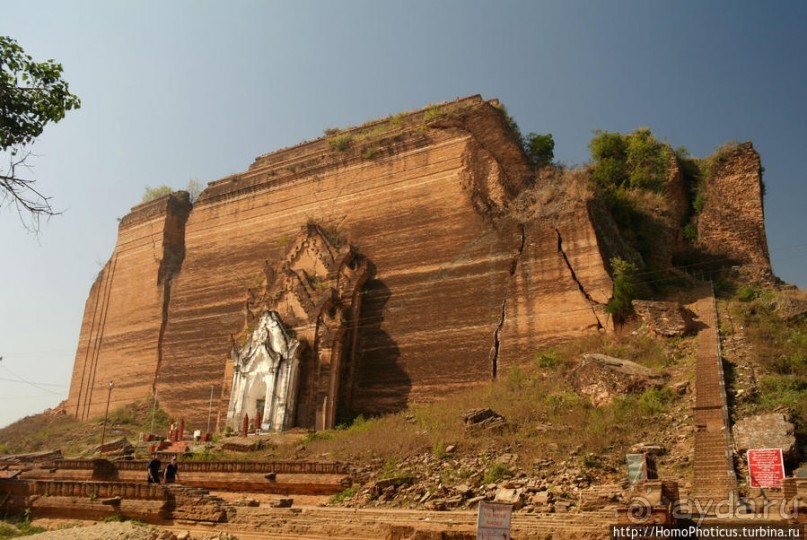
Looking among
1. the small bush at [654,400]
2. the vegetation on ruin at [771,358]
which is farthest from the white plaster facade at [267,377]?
the vegetation on ruin at [771,358]

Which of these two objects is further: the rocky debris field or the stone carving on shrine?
the stone carving on shrine

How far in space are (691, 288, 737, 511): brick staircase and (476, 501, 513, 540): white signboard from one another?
4.45m

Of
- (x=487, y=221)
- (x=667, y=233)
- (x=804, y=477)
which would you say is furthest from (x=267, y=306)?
(x=804, y=477)

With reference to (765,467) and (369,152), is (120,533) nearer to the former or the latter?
(765,467)

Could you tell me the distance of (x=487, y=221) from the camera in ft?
69.1

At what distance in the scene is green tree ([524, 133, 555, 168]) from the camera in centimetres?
2405

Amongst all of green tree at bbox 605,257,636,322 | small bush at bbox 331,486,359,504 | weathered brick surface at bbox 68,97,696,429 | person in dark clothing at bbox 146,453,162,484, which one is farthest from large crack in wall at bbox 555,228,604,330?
person in dark clothing at bbox 146,453,162,484

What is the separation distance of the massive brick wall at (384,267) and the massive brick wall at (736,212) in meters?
6.62

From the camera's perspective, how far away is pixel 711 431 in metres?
12.3

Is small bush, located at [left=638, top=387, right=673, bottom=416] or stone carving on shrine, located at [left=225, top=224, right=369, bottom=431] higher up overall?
stone carving on shrine, located at [left=225, top=224, right=369, bottom=431]

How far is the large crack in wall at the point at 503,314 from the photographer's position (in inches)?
747

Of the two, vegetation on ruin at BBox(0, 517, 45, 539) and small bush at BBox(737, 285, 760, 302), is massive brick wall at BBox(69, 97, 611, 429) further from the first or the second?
vegetation on ruin at BBox(0, 517, 45, 539)

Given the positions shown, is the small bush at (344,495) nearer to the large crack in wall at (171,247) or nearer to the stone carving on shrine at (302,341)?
the stone carving on shrine at (302,341)

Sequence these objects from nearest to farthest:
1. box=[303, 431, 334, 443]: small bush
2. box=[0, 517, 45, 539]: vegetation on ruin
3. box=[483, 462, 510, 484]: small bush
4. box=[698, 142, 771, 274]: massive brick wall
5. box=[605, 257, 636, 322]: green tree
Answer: box=[483, 462, 510, 484]: small bush
box=[0, 517, 45, 539]: vegetation on ruin
box=[605, 257, 636, 322]: green tree
box=[303, 431, 334, 443]: small bush
box=[698, 142, 771, 274]: massive brick wall
